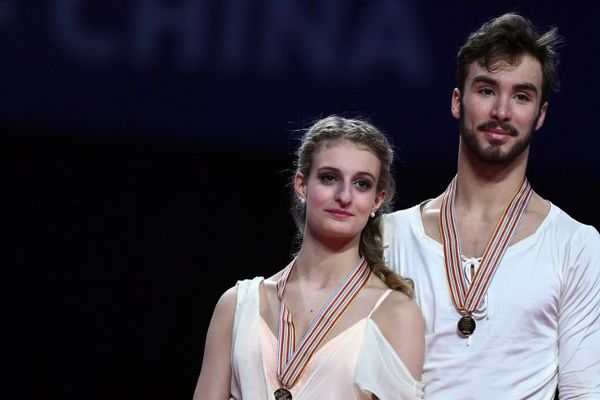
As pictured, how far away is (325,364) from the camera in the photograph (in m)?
3.51

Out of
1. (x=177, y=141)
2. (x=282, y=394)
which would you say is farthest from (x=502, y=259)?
(x=177, y=141)

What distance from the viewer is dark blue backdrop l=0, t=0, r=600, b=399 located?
5.55m

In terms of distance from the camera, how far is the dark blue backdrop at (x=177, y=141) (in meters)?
5.55

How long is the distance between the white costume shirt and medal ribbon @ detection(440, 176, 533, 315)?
1.0 inches

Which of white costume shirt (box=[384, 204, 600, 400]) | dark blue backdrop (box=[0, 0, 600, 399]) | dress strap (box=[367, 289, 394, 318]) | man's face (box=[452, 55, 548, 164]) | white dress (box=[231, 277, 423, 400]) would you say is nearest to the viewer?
white dress (box=[231, 277, 423, 400])

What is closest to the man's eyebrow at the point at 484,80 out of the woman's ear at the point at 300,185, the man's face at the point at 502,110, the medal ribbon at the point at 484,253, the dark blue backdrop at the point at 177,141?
the man's face at the point at 502,110

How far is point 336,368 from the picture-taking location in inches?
138

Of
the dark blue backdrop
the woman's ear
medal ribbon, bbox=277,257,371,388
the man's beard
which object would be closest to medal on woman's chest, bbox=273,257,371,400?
medal ribbon, bbox=277,257,371,388

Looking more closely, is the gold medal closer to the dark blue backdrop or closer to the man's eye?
the man's eye

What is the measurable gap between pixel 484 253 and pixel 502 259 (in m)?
0.05

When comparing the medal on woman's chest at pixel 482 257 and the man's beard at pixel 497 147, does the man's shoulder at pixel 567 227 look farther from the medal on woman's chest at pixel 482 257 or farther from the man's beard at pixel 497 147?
the man's beard at pixel 497 147

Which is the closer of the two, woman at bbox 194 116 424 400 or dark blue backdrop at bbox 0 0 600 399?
woman at bbox 194 116 424 400

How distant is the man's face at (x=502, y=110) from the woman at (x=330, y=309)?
0.30m

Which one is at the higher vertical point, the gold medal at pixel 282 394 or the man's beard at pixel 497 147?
the man's beard at pixel 497 147
